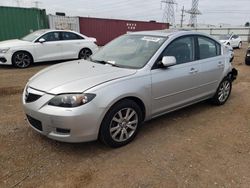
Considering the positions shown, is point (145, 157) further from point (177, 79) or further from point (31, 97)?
point (31, 97)

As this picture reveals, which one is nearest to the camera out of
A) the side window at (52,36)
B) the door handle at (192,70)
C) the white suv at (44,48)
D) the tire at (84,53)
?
the door handle at (192,70)

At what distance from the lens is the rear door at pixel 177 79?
3923mm

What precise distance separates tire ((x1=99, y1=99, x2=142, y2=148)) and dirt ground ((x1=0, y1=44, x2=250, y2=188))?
0.44 feet

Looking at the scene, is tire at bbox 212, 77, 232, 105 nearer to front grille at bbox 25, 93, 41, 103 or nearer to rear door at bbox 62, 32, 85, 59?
front grille at bbox 25, 93, 41, 103

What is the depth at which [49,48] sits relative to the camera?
10211mm

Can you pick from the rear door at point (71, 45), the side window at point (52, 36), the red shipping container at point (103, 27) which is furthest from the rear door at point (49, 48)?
the red shipping container at point (103, 27)

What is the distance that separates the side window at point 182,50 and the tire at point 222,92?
121 centimetres

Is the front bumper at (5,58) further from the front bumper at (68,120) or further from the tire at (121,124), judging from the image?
the tire at (121,124)

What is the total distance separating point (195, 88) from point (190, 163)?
1698 mm

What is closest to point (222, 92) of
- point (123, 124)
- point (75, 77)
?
point (123, 124)

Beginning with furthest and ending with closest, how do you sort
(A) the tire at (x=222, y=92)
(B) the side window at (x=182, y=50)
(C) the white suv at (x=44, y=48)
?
(C) the white suv at (x=44, y=48), (A) the tire at (x=222, y=92), (B) the side window at (x=182, y=50)

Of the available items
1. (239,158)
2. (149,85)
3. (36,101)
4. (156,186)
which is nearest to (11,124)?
(36,101)

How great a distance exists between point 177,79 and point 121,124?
1248 mm

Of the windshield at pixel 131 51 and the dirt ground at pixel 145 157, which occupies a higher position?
the windshield at pixel 131 51
